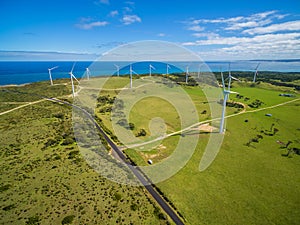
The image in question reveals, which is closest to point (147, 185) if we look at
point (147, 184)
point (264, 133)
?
point (147, 184)

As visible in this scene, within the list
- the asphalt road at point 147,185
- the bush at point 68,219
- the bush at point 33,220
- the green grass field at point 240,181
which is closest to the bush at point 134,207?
the asphalt road at point 147,185

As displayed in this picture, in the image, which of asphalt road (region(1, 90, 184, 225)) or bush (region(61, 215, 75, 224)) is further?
asphalt road (region(1, 90, 184, 225))

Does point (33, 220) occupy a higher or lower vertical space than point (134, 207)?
higher

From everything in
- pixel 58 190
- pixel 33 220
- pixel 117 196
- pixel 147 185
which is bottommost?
pixel 147 185

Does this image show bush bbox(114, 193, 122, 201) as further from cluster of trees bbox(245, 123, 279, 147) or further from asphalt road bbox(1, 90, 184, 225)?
cluster of trees bbox(245, 123, 279, 147)

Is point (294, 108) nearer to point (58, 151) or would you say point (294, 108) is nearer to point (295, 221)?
point (295, 221)

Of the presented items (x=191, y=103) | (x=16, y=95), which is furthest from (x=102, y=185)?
(x=16, y=95)

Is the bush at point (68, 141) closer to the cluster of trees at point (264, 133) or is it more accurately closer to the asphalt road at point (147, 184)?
the asphalt road at point (147, 184)

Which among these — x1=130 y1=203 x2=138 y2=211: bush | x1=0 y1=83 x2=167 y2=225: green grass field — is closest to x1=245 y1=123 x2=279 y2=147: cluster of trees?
x1=130 y1=203 x2=138 y2=211: bush

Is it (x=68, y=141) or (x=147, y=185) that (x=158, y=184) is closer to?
(x=147, y=185)

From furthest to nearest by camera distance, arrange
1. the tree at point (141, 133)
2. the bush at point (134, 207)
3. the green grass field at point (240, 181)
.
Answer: the tree at point (141, 133) < the bush at point (134, 207) < the green grass field at point (240, 181)

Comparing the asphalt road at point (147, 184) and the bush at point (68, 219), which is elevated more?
the bush at point (68, 219)
